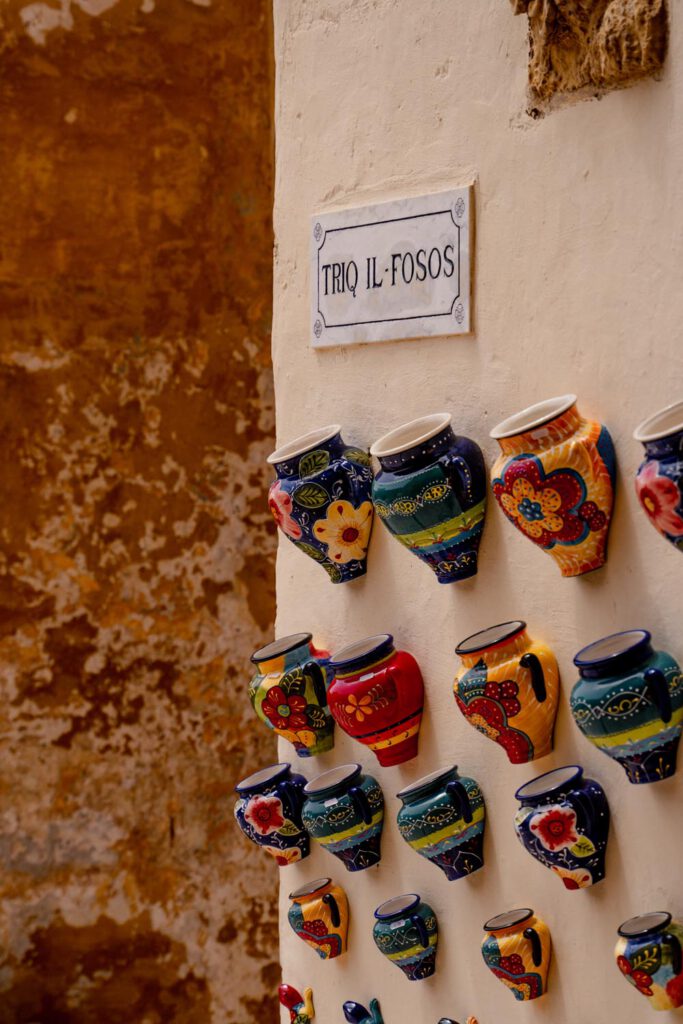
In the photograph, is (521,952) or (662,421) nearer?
(662,421)

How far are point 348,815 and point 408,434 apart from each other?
0.41 metres

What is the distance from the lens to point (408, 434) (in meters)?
1.26

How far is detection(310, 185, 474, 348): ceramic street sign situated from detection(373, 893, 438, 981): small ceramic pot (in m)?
0.59

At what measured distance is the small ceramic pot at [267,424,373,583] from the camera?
4.33 feet

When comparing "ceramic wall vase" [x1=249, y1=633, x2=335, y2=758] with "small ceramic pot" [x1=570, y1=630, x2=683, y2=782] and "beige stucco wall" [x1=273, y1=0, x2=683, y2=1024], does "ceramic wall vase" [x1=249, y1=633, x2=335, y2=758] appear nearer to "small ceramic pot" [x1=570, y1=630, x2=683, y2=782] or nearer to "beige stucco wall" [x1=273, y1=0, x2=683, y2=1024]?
"beige stucco wall" [x1=273, y1=0, x2=683, y2=1024]

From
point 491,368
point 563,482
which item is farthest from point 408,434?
point 563,482

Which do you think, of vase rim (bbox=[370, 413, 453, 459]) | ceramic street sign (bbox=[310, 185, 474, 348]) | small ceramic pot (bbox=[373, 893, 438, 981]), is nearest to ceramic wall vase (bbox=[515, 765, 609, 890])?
small ceramic pot (bbox=[373, 893, 438, 981])

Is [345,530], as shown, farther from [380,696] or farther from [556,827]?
[556,827]

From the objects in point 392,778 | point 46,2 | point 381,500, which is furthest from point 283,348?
point 46,2

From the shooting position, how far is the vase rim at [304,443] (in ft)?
4.33

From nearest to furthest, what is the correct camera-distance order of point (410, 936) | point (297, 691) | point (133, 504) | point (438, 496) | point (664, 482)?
1. point (664, 482)
2. point (438, 496)
3. point (410, 936)
4. point (297, 691)
5. point (133, 504)

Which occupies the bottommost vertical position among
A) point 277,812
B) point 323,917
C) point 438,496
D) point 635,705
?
point 323,917

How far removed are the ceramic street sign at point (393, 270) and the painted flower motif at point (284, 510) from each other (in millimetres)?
184

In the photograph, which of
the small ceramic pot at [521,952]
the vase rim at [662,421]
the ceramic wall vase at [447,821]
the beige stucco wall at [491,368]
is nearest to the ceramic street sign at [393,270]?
the beige stucco wall at [491,368]
